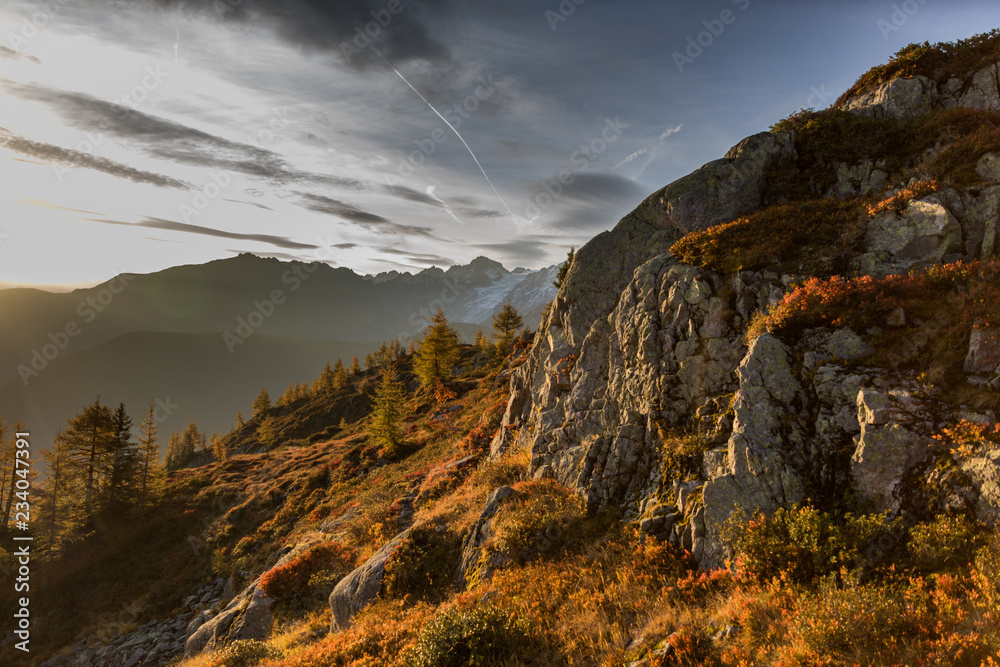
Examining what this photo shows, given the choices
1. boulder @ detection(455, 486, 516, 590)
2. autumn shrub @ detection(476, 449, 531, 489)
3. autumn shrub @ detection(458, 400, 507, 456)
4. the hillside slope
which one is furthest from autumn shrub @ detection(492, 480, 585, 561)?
autumn shrub @ detection(458, 400, 507, 456)

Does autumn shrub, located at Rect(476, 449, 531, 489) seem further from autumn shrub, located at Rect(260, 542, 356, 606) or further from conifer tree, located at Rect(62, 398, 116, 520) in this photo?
conifer tree, located at Rect(62, 398, 116, 520)

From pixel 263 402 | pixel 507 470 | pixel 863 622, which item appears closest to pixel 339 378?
pixel 263 402

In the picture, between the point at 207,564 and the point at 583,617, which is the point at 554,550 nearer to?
the point at 583,617

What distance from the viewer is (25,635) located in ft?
102

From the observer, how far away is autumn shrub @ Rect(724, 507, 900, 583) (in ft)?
27.1

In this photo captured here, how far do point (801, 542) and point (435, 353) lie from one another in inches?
2333

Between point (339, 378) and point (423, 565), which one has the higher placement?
point (423, 565)

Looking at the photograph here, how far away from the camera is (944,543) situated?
7.55m

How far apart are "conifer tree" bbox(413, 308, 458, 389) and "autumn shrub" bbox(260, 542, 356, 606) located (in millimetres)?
44571

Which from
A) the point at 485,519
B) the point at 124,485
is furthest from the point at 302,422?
the point at 485,519

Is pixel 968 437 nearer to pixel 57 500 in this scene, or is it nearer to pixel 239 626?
pixel 239 626

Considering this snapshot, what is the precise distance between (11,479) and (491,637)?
6008cm

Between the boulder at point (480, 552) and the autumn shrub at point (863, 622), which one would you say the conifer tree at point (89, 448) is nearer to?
the boulder at point (480, 552)

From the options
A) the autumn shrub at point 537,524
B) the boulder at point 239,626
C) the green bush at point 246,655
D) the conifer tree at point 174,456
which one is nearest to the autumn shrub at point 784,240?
the autumn shrub at point 537,524
